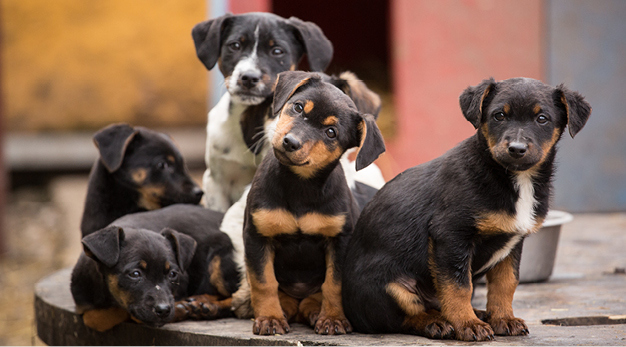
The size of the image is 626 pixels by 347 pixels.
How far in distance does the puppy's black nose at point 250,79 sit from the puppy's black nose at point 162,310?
1315 mm

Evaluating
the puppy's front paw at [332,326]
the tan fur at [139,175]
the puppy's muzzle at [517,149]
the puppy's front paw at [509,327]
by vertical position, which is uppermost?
the puppy's muzzle at [517,149]

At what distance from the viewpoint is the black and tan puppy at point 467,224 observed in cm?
303

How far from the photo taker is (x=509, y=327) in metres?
3.25

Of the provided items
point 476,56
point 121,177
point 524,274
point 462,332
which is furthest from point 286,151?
point 476,56

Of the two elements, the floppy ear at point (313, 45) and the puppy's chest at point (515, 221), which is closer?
the puppy's chest at point (515, 221)

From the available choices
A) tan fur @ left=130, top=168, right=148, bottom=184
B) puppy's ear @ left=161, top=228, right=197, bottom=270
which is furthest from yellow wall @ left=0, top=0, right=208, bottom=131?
puppy's ear @ left=161, top=228, right=197, bottom=270

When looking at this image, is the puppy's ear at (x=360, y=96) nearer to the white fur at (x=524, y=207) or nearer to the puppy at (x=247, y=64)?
the puppy at (x=247, y=64)

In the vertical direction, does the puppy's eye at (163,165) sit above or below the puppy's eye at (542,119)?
below

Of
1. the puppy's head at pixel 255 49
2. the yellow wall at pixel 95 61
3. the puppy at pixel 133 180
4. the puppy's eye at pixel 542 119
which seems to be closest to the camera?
the puppy's eye at pixel 542 119

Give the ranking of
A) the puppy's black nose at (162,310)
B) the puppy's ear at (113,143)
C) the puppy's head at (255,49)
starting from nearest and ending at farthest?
the puppy's black nose at (162,310)
the puppy's head at (255,49)
the puppy's ear at (113,143)

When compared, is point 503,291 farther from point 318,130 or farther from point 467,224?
point 318,130

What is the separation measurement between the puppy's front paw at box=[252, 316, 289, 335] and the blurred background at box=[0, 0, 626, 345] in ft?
9.20

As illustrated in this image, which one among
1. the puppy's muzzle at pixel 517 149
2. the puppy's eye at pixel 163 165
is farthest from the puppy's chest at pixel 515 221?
the puppy's eye at pixel 163 165

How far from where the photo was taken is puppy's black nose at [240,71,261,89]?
398 cm
